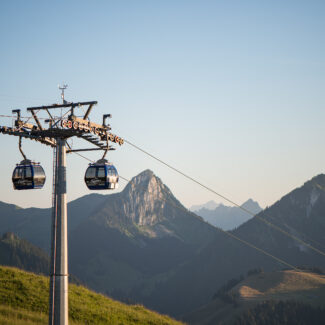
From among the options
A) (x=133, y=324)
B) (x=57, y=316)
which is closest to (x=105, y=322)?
(x=133, y=324)

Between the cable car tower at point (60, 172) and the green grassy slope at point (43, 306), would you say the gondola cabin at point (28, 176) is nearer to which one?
the cable car tower at point (60, 172)

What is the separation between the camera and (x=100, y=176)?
2747 centimetres

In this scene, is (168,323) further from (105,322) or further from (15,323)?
(15,323)

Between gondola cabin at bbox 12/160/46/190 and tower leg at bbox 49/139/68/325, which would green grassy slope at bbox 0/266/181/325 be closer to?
tower leg at bbox 49/139/68/325

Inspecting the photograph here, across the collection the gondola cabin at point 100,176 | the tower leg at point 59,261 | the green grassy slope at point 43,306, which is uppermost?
the gondola cabin at point 100,176

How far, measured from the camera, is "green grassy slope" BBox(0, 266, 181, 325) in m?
38.6

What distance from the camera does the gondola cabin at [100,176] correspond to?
27.4 meters

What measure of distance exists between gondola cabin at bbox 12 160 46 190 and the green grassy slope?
1299 centimetres

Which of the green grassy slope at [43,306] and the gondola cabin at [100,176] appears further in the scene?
the green grassy slope at [43,306]

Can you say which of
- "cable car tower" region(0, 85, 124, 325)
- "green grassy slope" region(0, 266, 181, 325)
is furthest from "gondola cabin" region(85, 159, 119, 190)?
"green grassy slope" region(0, 266, 181, 325)

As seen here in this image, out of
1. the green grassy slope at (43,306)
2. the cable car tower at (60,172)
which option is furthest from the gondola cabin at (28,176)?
the green grassy slope at (43,306)

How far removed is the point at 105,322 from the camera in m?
43.8

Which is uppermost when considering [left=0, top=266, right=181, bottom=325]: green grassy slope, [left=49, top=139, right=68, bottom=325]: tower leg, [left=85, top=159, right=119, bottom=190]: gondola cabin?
[left=85, top=159, right=119, bottom=190]: gondola cabin

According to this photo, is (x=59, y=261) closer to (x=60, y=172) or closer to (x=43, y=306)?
(x=60, y=172)
